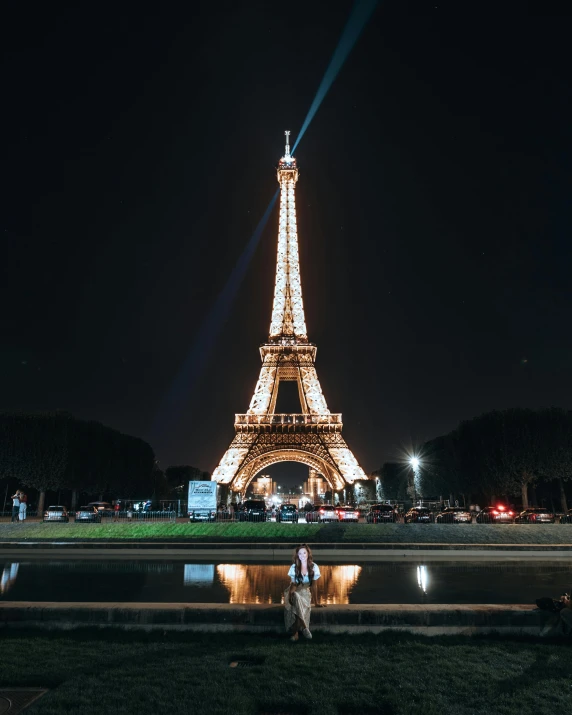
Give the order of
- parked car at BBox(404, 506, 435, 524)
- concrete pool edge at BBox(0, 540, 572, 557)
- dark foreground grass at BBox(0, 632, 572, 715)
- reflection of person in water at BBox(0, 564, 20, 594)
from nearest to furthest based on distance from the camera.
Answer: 1. dark foreground grass at BBox(0, 632, 572, 715)
2. reflection of person in water at BBox(0, 564, 20, 594)
3. concrete pool edge at BBox(0, 540, 572, 557)
4. parked car at BBox(404, 506, 435, 524)

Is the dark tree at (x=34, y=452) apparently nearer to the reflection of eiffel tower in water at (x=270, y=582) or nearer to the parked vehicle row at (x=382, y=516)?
the parked vehicle row at (x=382, y=516)

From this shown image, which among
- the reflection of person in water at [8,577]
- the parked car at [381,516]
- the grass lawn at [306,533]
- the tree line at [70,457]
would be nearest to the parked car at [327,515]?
the parked car at [381,516]

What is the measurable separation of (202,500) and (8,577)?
20.0m

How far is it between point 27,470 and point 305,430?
30749 millimetres

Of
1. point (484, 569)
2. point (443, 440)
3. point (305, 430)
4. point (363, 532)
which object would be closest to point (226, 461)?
point (305, 430)

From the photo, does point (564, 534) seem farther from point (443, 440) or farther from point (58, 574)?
point (443, 440)

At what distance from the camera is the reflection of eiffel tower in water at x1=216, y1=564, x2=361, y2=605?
42.1 feet

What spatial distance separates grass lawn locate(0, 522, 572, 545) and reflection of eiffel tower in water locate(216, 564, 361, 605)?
5293 mm

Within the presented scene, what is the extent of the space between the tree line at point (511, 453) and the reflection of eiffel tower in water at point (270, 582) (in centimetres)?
3124

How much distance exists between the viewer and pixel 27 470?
4441cm

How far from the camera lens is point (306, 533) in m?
25.3

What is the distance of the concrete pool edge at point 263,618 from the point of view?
9414 millimetres

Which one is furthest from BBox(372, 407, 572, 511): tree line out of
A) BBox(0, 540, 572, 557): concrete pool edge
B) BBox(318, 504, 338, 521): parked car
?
BBox(0, 540, 572, 557): concrete pool edge

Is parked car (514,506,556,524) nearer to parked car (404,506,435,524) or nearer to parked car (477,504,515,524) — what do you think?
parked car (477,504,515,524)
